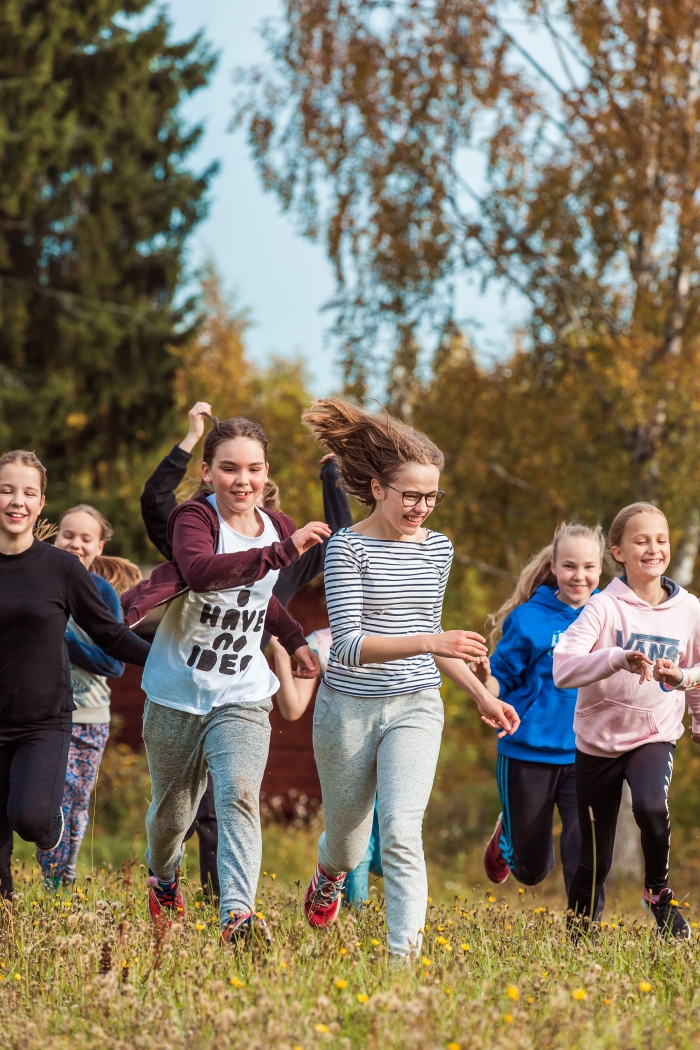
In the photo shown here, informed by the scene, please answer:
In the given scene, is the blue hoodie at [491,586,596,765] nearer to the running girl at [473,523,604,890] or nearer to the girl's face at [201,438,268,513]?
the running girl at [473,523,604,890]

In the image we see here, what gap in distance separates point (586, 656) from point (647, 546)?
739mm

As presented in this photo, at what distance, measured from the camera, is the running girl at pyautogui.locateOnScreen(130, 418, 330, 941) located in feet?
15.6

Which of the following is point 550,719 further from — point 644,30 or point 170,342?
point 170,342

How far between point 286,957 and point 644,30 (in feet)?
51.9

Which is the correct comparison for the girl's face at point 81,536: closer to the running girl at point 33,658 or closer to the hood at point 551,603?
the running girl at point 33,658

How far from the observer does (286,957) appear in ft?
13.8

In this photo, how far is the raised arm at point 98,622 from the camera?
5.39m

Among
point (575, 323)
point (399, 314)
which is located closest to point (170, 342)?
point (399, 314)

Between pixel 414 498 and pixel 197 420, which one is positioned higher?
pixel 197 420

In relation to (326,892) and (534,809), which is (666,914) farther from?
(326,892)

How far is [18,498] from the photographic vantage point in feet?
17.5

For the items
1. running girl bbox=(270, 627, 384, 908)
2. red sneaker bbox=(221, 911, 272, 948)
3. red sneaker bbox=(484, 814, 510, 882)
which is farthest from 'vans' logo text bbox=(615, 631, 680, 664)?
red sneaker bbox=(221, 911, 272, 948)

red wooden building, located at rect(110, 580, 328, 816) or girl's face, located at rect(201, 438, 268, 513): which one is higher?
girl's face, located at rect(201, 438, 268, 513)

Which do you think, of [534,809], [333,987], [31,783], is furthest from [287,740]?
[333,987]
